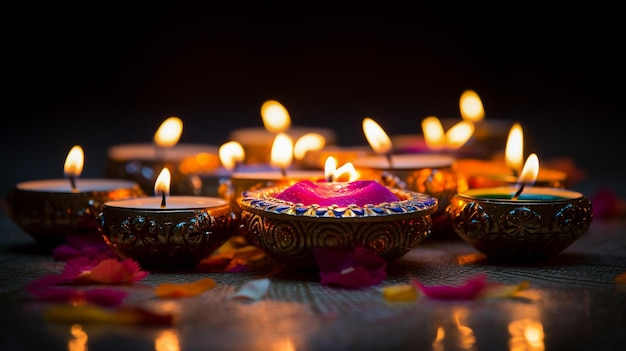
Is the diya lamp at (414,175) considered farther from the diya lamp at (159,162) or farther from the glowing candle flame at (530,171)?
the diya lamp at (159,162)

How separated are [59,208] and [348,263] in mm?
641

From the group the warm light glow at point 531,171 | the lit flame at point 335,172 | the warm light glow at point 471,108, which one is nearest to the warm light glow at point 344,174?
the lit flame at point 335,172

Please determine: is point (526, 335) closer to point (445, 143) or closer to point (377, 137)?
point (377, 137)

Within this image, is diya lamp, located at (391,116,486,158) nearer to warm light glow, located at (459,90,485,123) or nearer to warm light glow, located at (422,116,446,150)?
warm light glow, located at (422,116,446,150)

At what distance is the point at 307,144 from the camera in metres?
2.49

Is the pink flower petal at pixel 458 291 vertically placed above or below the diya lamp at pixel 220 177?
below

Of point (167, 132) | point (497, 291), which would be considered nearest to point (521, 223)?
point (497, 291)

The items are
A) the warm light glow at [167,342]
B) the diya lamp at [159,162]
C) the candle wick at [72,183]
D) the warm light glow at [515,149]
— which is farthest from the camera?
the diya lamp at [159,162]

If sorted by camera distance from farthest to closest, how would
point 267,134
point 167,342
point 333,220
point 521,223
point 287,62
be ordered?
point 287,62 → point 267,134 → point 521,223 → point 333,220 → point 167,342

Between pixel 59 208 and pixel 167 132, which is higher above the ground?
pixel 167 132

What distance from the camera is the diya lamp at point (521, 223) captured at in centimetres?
169

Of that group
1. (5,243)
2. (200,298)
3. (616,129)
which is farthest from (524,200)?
(616,129)

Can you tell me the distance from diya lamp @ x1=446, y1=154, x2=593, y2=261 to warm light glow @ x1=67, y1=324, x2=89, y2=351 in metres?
0.76

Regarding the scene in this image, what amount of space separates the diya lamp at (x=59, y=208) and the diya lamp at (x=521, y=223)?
71 cm
